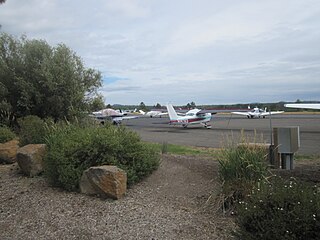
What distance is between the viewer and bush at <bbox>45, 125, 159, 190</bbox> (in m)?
6.72

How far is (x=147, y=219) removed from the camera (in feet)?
16.9

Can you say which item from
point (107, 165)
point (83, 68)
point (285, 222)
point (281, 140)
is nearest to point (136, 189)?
point (107, 165)

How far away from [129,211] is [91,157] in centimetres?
178

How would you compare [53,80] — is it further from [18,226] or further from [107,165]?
[18,226]

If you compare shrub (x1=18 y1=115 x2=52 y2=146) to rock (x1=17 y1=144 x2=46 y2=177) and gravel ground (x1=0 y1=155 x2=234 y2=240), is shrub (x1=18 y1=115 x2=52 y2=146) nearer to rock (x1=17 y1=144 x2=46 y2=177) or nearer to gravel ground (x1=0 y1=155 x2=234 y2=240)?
rock (x1=17 y1=144 x2=46 y2=177)

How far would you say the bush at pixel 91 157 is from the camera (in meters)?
6.72

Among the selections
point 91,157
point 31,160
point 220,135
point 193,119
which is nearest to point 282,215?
point 91,157

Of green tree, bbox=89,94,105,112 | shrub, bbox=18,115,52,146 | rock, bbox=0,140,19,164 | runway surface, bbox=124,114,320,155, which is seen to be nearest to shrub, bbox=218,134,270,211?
runway surface, bbox=124,114,320,155

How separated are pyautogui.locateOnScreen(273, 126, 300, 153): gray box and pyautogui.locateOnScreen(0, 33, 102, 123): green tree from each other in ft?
36.5

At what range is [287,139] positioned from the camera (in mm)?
7004

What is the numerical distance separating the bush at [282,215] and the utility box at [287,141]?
125 inches

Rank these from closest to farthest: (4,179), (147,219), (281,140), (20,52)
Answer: (147,219) → (281,140) → (4,179) → (20,52)

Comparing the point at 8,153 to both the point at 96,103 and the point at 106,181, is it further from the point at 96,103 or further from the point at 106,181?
the point at 96,103

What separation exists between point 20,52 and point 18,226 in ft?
45.5
